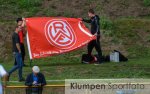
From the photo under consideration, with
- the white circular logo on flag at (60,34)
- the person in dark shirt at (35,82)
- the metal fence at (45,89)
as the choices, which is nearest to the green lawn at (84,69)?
the white circular logo on flag at (60,34)

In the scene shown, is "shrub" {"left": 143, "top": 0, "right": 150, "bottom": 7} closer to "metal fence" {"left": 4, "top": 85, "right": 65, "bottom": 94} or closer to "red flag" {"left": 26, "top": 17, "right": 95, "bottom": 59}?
"red flag" {"left": 26, "top": 17, "right": 95, "bottom": 59}

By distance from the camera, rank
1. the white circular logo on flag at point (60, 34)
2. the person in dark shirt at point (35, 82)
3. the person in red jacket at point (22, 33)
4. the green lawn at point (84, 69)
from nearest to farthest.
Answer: the person in dark shirt at point (35, 82) < the green lawn at point (84, 69) < the person in red jacket at point (22, 33) < the white circular logo on flag at point (60, 34)

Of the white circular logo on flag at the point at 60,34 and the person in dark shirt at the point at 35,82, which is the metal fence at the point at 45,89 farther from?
the white circular logo on flag at the point at 60,34

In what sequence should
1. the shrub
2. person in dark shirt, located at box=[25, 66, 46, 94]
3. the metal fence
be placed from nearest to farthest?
the metal fence, person in dark shirt, located at box=[25, 66, 46, 94], the shrub

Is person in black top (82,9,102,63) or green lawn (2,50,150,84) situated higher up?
person in black top (82,9,102,63)

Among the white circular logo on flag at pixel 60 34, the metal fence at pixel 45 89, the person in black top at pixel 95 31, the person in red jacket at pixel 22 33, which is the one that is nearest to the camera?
the metal fence at pixel 45 89

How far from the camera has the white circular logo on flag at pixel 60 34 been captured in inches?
831

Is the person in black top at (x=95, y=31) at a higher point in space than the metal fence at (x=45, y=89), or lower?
higher

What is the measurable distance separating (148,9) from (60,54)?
665cm

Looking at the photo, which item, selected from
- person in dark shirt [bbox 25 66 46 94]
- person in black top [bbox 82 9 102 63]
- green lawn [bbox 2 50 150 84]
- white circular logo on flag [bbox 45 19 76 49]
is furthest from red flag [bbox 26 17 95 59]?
person in dark shirt [bbox 25 66 46 94]

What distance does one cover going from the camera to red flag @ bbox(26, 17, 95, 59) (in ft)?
68.4

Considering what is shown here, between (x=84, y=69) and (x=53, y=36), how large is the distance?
6.56 ft

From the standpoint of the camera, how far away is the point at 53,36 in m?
21.1

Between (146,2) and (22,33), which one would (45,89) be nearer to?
(22,33)
